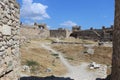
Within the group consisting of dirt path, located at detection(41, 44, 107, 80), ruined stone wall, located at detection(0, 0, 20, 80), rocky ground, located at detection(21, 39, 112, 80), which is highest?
ruined stone wall, located at detection(0, 0, 20, 80)

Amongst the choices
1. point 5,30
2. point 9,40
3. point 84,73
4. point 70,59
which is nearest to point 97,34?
point 70,59

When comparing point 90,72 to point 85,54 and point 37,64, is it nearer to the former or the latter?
point 37,64

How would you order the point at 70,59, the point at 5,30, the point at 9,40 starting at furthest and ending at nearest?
the point at 70,59 < the point at 9,40 < the point at 5,30

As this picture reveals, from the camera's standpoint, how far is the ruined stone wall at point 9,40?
26.5 feet

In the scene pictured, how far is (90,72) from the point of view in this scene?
78.8 ft

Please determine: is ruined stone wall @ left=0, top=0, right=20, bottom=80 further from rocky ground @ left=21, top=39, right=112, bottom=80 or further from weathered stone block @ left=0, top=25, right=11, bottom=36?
rocky ground @ left=21, top=39, right=112, bottom=80

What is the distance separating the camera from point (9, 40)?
887 cm

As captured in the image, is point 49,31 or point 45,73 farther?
point 49,31

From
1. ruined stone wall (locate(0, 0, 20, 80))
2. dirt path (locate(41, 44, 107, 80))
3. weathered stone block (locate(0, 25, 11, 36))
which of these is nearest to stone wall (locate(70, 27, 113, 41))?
dirt path (locate(41, 44, 107, 80))

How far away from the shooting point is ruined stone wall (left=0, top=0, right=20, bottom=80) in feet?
26.5

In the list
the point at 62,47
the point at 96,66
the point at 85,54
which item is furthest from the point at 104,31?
the point at 96,66

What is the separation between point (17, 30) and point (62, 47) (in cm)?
3042

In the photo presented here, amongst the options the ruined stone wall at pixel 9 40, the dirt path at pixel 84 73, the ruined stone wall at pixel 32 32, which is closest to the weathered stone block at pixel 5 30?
the ruined stone wall at pixel 9 40

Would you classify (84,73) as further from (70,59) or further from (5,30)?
(5,30)
